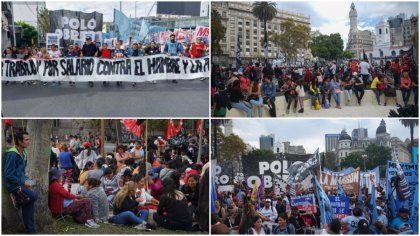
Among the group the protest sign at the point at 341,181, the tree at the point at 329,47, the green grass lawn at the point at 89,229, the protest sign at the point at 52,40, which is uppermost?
the protest sign at the point at 52,40

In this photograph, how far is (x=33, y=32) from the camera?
7348 mm

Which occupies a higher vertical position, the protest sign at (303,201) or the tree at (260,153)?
the tree at (260,153)

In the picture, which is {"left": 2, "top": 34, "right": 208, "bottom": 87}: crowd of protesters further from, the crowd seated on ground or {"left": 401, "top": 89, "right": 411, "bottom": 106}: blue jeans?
{"left": 401, "top": 89, "right": 411, "bottom": 106}: blue jeans

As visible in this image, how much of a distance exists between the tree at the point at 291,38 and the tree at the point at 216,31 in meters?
0.65

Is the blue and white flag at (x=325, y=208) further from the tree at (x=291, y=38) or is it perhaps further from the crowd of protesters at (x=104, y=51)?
the crowd of protesters at (x=104, y=51)

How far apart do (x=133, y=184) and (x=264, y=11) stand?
8.94 ft

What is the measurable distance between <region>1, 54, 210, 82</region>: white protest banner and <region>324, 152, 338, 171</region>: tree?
1.95 metres

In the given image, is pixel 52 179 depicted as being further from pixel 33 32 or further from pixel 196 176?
pixel 33 32

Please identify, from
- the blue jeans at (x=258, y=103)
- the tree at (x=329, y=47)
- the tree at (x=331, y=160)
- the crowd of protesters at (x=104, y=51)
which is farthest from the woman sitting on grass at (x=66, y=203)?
the tree at (x=329, y=47)

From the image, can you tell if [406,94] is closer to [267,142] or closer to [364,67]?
[364,67]

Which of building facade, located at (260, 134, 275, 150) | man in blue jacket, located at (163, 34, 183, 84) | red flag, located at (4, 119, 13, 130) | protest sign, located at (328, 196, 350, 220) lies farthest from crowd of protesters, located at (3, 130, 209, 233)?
protest sign, located at (328, 196, 350, 220)

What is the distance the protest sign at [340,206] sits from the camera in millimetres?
6301

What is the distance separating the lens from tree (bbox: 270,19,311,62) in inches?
244

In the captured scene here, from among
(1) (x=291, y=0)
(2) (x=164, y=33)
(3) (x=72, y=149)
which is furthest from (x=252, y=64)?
(3) (x=72, y=149)
